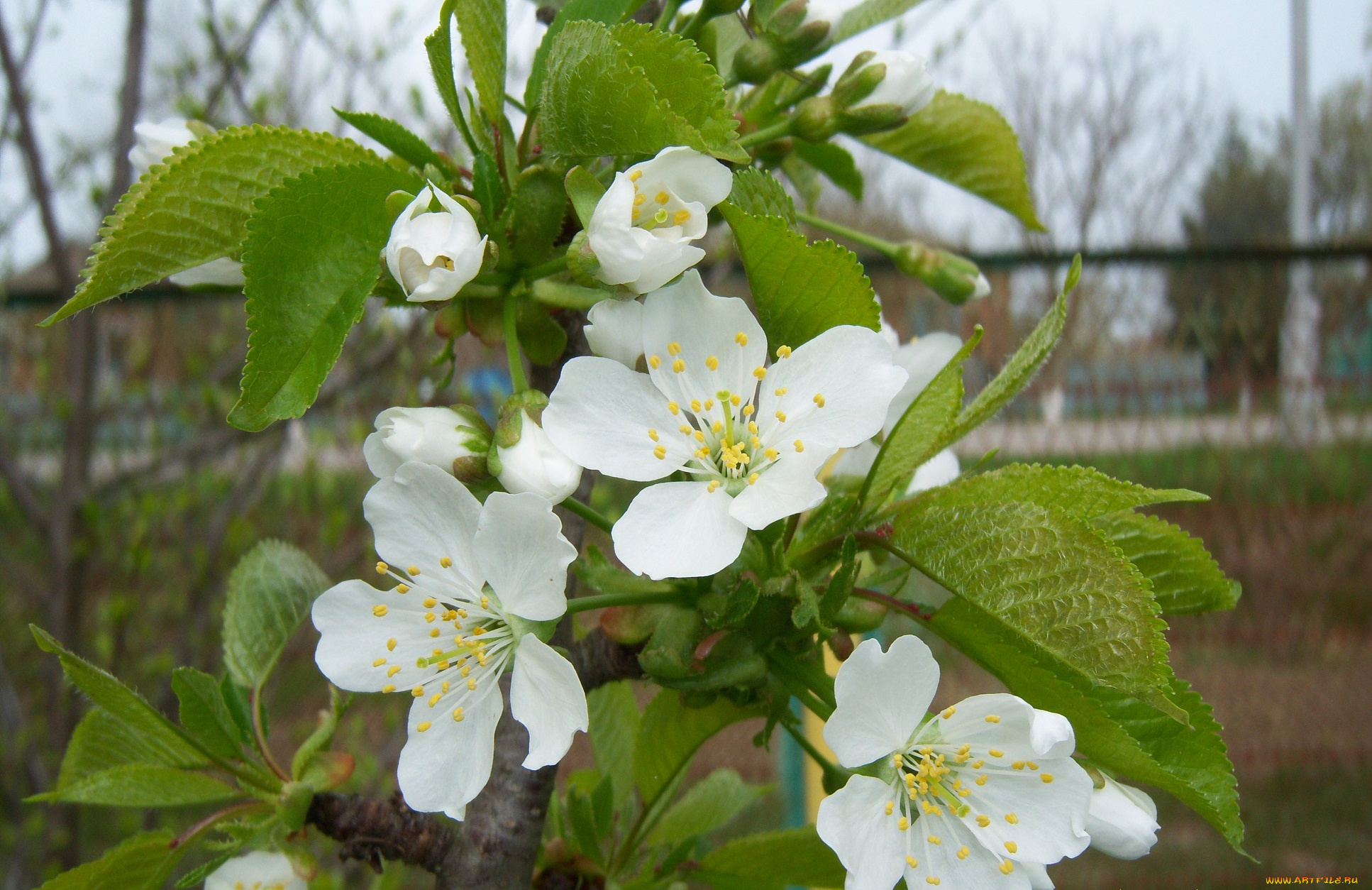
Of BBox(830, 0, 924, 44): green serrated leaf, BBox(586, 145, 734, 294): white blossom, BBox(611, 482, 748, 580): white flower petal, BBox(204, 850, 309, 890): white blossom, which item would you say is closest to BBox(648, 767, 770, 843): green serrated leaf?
BBox(204, 850, 309, 890): white blossom

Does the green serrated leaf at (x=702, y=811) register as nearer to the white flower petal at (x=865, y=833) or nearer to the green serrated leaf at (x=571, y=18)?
the white flower petal at (x=865, y=833)

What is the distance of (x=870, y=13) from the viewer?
727mm

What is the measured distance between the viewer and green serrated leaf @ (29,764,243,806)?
25.0 inches

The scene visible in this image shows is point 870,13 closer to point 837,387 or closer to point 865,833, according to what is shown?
point 837,387

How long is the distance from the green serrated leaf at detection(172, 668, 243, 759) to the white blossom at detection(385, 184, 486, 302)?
1.11ft

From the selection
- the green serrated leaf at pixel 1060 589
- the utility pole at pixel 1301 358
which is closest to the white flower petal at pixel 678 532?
the green serrated leaf at pixel 1060 589

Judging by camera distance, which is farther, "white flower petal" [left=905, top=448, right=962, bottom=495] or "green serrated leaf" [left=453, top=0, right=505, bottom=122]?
"white flower petal" [left=905, top=448, right=962, bottom=495]

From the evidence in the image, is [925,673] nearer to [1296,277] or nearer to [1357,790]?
[1296,277]

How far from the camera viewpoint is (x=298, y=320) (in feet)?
1.51

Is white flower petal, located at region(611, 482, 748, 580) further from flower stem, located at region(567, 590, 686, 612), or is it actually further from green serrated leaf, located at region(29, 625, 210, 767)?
green serrated leaf, located at region(29, 625, 210, 767)

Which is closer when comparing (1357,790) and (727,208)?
(727,208)

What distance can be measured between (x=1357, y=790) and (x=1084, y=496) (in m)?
3.03

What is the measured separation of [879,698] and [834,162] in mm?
448

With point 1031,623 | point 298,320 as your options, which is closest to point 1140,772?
point 1031,623
